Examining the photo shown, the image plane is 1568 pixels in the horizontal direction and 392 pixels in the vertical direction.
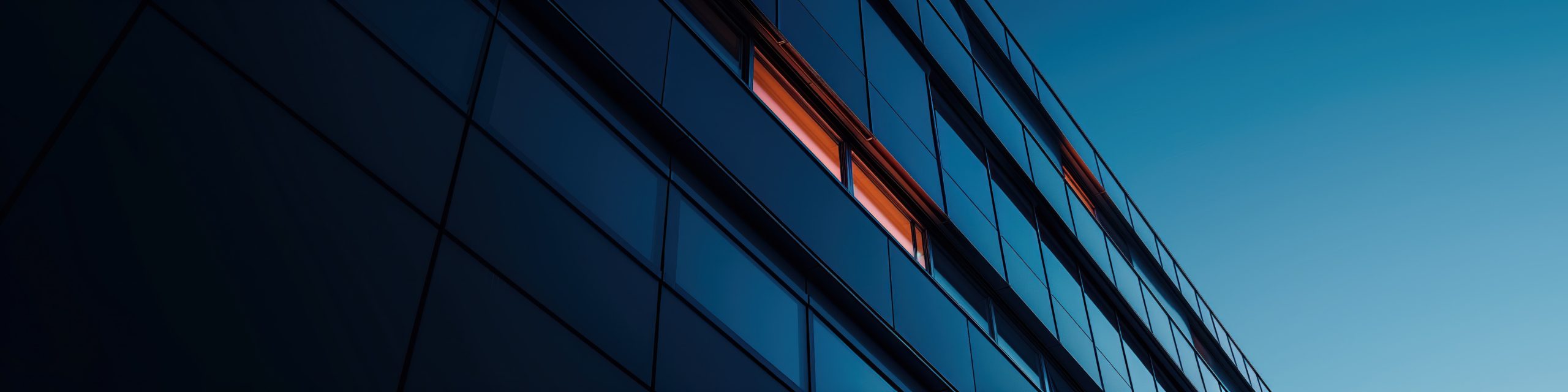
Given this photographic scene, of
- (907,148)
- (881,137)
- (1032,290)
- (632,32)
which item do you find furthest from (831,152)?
(1032,290)

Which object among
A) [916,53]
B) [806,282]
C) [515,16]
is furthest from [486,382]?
[916,53]

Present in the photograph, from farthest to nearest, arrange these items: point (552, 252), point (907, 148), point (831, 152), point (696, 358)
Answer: point (907, 148)
point (831, 152)
point (696, 358)
point (552, 252)

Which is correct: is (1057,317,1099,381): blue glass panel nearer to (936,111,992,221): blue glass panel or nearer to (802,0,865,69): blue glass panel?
(936,111,992,221): blue glass panel

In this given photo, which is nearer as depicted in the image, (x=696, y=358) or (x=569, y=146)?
(x=569, y=146)

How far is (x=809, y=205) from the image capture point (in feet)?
36.3

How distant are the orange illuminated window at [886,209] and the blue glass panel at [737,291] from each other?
11.5ft

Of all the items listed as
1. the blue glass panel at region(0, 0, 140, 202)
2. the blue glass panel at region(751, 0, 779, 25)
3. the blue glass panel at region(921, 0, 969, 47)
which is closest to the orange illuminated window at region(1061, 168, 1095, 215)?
the blue glass panel at region(921, 0, 969, 47)

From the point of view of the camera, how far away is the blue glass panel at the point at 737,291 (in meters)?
8.77

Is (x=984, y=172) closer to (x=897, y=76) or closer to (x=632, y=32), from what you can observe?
(x=897, y=76)

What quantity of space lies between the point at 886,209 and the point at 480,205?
7422 millimetres

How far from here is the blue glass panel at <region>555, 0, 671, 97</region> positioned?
8930 mm

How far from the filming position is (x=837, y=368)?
1017cm

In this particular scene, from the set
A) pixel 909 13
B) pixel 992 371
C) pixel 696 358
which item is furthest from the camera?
pixel 909 13

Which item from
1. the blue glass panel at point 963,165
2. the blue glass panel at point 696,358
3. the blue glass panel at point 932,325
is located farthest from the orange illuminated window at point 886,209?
the blue glass panel at point 696,358
